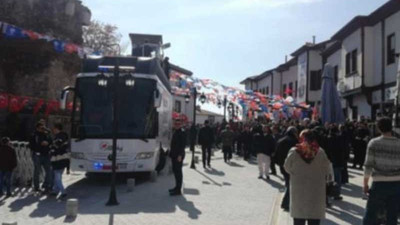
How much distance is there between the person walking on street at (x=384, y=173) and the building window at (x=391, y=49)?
16.5 meters

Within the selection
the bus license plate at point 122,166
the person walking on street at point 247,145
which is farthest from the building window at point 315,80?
the bus license plate at point 122,166

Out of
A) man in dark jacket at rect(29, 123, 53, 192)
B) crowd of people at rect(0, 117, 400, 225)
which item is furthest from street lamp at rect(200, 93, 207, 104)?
man in dark jacket at rect(29, 123, 53, 192)

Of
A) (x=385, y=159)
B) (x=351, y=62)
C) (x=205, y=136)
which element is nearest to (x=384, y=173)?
(x=385, y=159)

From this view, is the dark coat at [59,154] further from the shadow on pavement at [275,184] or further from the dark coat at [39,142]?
the shadow on pavement at [275,184]

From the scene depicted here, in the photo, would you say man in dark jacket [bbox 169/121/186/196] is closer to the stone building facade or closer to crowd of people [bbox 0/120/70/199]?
crowd of people [bbox 0/120/70/199]

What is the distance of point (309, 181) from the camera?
6535 mm

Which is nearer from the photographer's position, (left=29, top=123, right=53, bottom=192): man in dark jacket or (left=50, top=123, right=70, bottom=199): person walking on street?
(left=50, top=123, right=70, bottom=199): person walking on street

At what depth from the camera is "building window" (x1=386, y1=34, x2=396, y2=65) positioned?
2205cm

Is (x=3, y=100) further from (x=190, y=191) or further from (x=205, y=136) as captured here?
(x=190, y=191)

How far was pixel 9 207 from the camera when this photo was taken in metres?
10.5

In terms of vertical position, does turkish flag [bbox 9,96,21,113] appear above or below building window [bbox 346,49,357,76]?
below

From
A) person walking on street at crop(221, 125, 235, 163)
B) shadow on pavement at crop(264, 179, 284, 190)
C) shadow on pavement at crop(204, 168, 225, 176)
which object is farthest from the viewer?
person walking on street at crop(221, 125, 235, 163)

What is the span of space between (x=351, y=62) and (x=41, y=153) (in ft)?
64.7

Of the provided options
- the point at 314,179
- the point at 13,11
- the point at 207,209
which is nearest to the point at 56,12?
the point at 13,11
